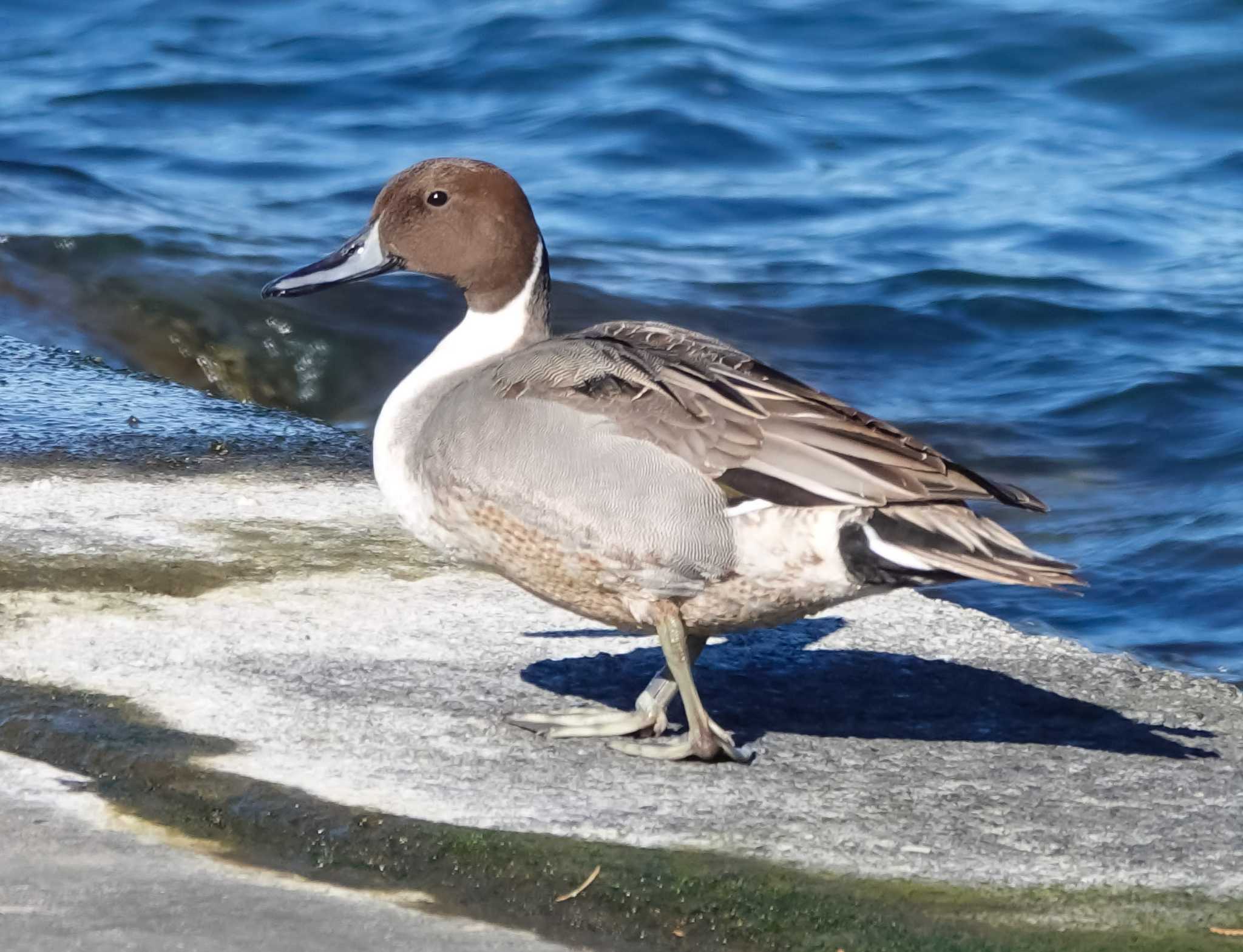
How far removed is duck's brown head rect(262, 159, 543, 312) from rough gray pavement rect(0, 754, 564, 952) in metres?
1.44

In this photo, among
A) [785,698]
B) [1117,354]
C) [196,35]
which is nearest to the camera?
[785,698]

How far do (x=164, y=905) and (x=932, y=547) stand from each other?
142 centimetres

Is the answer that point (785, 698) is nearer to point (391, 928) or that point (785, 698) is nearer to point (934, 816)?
point (934, 816)

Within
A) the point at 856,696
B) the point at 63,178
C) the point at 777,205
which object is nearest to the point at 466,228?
the point at 856,696

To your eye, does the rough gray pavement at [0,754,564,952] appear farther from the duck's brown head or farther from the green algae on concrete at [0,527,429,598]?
the duck's brown head

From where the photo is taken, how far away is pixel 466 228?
12.4ft

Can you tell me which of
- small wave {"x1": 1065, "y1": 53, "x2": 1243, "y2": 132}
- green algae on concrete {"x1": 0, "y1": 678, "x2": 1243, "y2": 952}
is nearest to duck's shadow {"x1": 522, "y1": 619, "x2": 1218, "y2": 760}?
green algae on concrete {"x1": 0, "y1": 678, "x2": 1243, "y2": 952}

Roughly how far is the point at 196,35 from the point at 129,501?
10.5 metres

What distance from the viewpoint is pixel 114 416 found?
526 centimetres

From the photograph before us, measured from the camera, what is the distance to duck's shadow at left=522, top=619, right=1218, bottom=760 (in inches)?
136

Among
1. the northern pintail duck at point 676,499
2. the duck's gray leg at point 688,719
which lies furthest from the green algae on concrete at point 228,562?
the duck's gray leg at point 688,719

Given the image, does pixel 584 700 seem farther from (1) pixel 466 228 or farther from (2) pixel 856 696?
(1) pixel 466 228

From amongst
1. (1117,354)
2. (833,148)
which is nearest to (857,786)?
(1117,354)

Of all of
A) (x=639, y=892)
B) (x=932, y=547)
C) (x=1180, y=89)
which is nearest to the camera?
(x=639, y=892)
